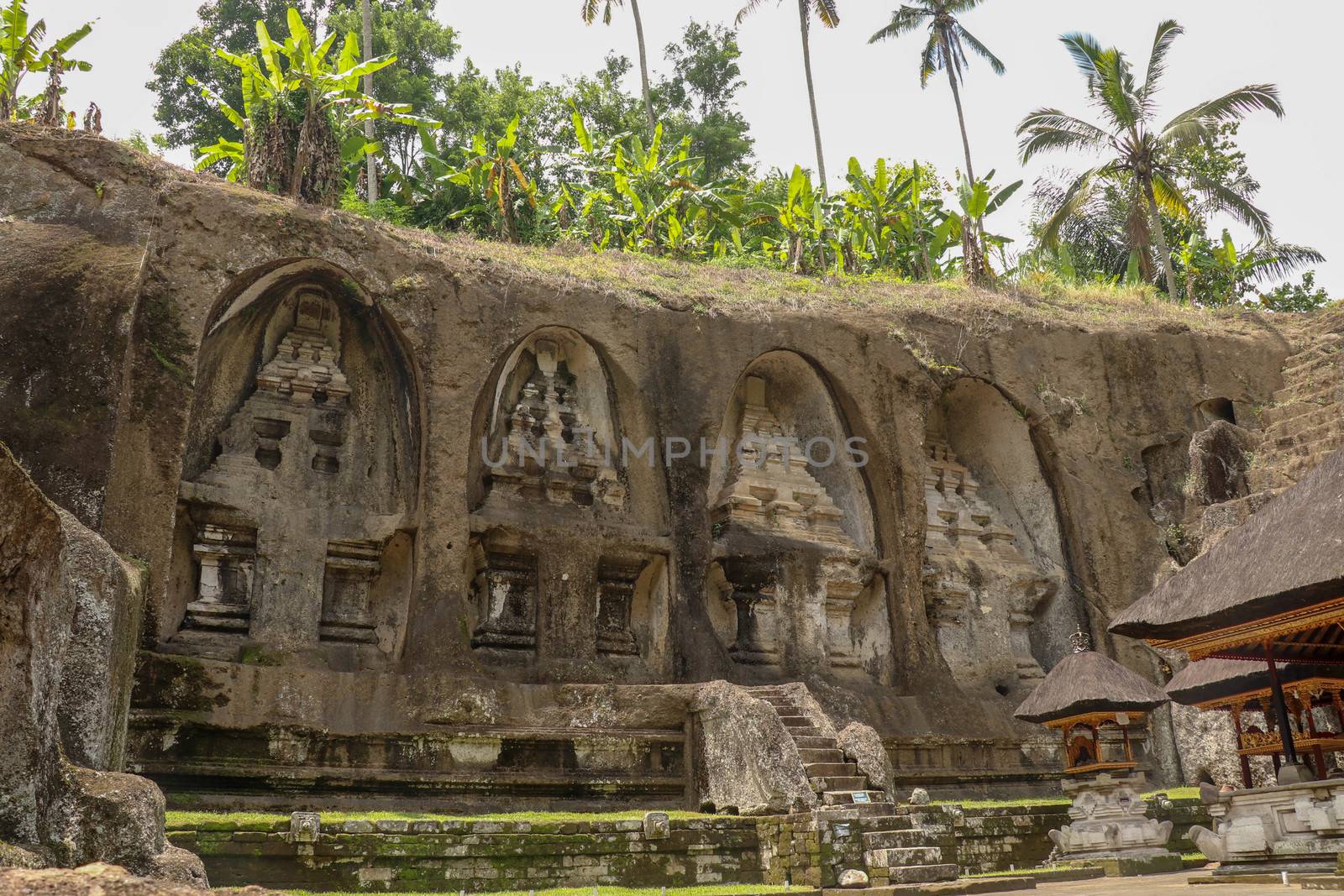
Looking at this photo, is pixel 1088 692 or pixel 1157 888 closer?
pixel 1157 888

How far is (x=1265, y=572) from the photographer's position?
28.2ft

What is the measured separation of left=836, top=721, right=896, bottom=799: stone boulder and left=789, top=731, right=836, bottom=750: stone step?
8 centimetres

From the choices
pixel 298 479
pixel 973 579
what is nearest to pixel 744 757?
pixel 298 479

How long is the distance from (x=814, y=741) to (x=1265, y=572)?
518 centimetres

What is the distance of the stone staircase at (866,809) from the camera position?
10383mm

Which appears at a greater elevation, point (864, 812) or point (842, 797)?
point (842, 797)

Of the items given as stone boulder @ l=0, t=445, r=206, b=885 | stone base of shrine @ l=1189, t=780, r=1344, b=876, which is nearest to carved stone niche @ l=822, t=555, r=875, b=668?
stone base of shrine @ l=1189, t=780, r=1344, b=876

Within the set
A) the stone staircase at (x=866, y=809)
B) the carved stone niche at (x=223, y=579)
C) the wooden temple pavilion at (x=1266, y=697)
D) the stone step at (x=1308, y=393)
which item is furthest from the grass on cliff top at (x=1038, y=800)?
the carved stone niche at (x=223, y=579)

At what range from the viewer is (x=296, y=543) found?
14508 mm

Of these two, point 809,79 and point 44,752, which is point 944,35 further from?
point 44,752

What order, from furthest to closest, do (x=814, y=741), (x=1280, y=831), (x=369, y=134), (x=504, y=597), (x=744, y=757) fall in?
(x=369, y=134), (x=504, y=597), (x=814, y=741), (x=744, y=757), (x=1280, y=831)

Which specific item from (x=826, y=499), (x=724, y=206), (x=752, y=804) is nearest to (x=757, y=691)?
(x=752, y=804)

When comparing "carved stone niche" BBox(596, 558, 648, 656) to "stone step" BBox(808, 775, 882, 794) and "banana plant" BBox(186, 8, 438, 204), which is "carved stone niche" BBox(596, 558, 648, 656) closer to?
"stone step" BBox(808, 775, 882, 794)

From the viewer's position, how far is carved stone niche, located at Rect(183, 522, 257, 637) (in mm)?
13859
